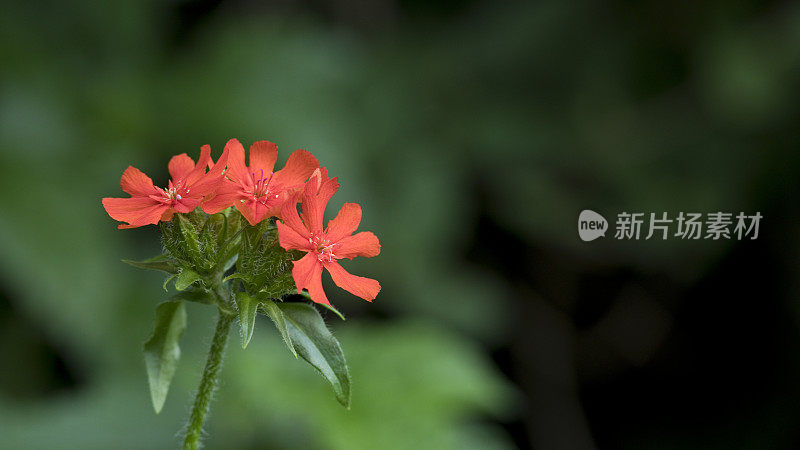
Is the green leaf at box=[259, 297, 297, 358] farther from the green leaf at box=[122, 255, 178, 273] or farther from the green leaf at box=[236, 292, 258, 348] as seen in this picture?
the green leaf at box=[122, 255, 178, 273]

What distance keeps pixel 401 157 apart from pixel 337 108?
0.63 meters

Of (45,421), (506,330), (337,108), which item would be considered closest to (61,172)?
(45,421)

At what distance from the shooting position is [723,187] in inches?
150

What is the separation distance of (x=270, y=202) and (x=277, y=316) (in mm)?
188

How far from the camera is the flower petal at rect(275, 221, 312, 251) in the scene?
1.10 m

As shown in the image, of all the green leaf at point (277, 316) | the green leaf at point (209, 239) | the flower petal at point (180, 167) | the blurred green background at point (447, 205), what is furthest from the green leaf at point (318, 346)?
the blurred green background at point (447, 205)

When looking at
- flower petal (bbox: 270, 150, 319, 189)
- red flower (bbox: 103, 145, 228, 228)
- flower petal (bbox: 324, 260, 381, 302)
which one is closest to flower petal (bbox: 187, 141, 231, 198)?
red flower (bbox: 103, 145, 228, 228)

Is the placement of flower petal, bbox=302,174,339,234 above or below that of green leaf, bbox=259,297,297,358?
above

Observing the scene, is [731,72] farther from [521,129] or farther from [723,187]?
[521,129]

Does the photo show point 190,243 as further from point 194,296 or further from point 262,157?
point 262,157

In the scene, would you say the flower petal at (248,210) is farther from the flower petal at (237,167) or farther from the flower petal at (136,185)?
the flower petal at (136,185)

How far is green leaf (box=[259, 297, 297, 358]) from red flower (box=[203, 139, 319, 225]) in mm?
121

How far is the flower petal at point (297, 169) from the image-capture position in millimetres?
1205

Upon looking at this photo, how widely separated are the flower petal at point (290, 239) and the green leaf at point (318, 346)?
93 millimetres
